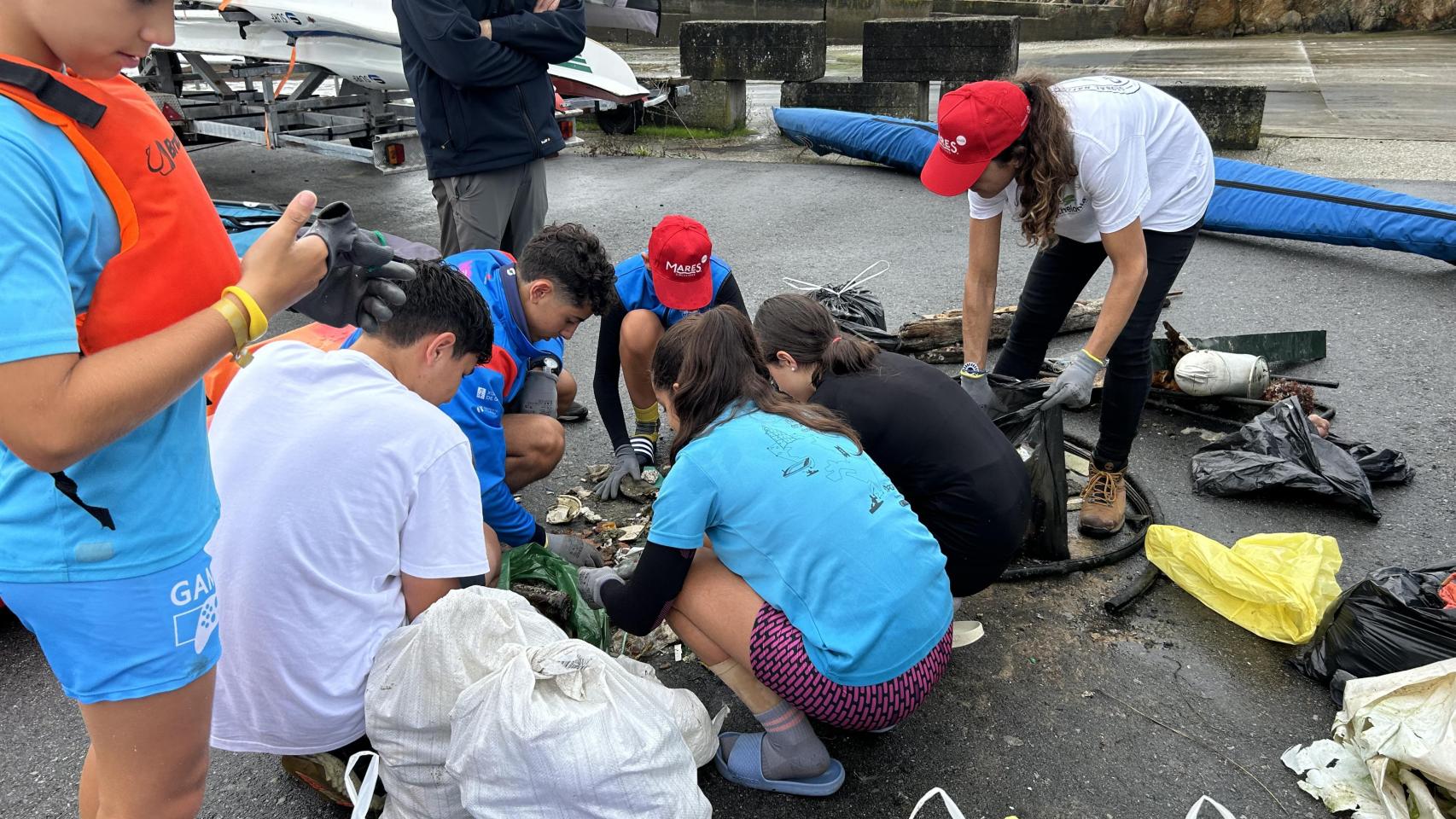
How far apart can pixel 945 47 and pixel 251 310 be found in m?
9.53

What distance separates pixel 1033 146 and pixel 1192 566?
1377mm

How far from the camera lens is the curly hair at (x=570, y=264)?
3111 millimetres

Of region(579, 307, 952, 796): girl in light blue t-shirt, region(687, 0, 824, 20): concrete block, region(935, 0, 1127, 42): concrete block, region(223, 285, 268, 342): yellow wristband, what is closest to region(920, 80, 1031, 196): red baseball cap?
region(579, 307, 952, 796): girl in light blue t-shirt

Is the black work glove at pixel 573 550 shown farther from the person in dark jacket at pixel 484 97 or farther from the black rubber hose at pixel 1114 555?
the person in dark jacket at pixel 484 97

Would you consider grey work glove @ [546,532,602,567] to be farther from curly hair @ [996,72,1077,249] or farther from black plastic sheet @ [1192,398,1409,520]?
black plastic sheet @ [1192,398,1409,520]

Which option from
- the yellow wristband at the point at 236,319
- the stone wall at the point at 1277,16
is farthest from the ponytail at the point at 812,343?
the stone wall at the point at 1277,16

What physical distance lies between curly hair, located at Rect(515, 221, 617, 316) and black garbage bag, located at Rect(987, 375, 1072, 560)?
→ 1.38 metres

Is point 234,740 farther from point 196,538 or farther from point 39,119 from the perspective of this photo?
point 39,119

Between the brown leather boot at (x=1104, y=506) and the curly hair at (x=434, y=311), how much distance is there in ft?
7.34

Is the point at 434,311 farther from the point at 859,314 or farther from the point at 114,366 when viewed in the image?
the point at 859,314

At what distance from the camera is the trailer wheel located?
10.8 m

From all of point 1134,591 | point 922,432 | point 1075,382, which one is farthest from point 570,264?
point 1134,591

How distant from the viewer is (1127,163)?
9.55ft

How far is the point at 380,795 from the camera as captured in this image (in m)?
2.19
